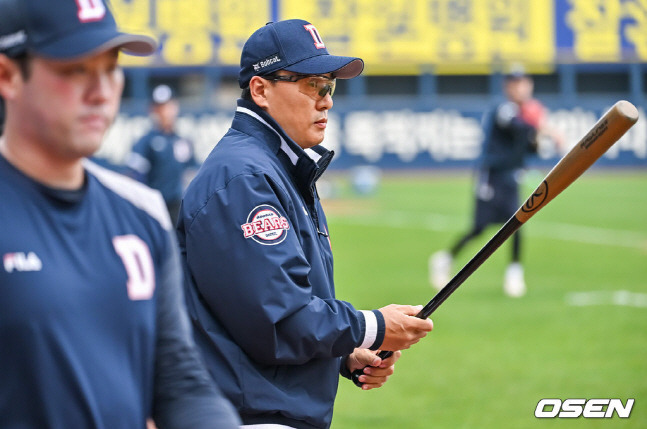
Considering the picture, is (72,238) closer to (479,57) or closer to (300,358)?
(300,358)

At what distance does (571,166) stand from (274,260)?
42.4 inches

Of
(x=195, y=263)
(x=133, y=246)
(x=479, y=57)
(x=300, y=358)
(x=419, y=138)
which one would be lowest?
(x=419, y=138)

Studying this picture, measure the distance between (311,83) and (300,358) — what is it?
40.6 inches

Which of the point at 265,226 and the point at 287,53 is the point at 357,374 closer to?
the point at 265,226

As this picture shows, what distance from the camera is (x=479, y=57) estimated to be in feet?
112

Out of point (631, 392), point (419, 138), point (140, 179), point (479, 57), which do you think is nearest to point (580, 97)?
point (479, 57)

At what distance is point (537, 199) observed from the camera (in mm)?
3652

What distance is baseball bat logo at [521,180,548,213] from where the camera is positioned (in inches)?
142

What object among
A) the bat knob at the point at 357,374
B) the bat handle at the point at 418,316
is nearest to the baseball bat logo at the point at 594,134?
the bat handle at the point at 418,316

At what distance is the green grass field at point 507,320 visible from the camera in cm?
717

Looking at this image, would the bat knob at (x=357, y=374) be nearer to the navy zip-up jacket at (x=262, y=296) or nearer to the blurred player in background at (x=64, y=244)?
the navy zip-up jacket at (x=262, y=296)

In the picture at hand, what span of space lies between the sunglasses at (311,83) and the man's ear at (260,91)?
23mm

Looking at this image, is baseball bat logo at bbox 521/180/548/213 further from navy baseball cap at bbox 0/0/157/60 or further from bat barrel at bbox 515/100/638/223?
navy baseball cap at bbox 0/0/157/60

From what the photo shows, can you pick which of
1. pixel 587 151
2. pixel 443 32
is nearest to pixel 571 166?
pixel 587 151
